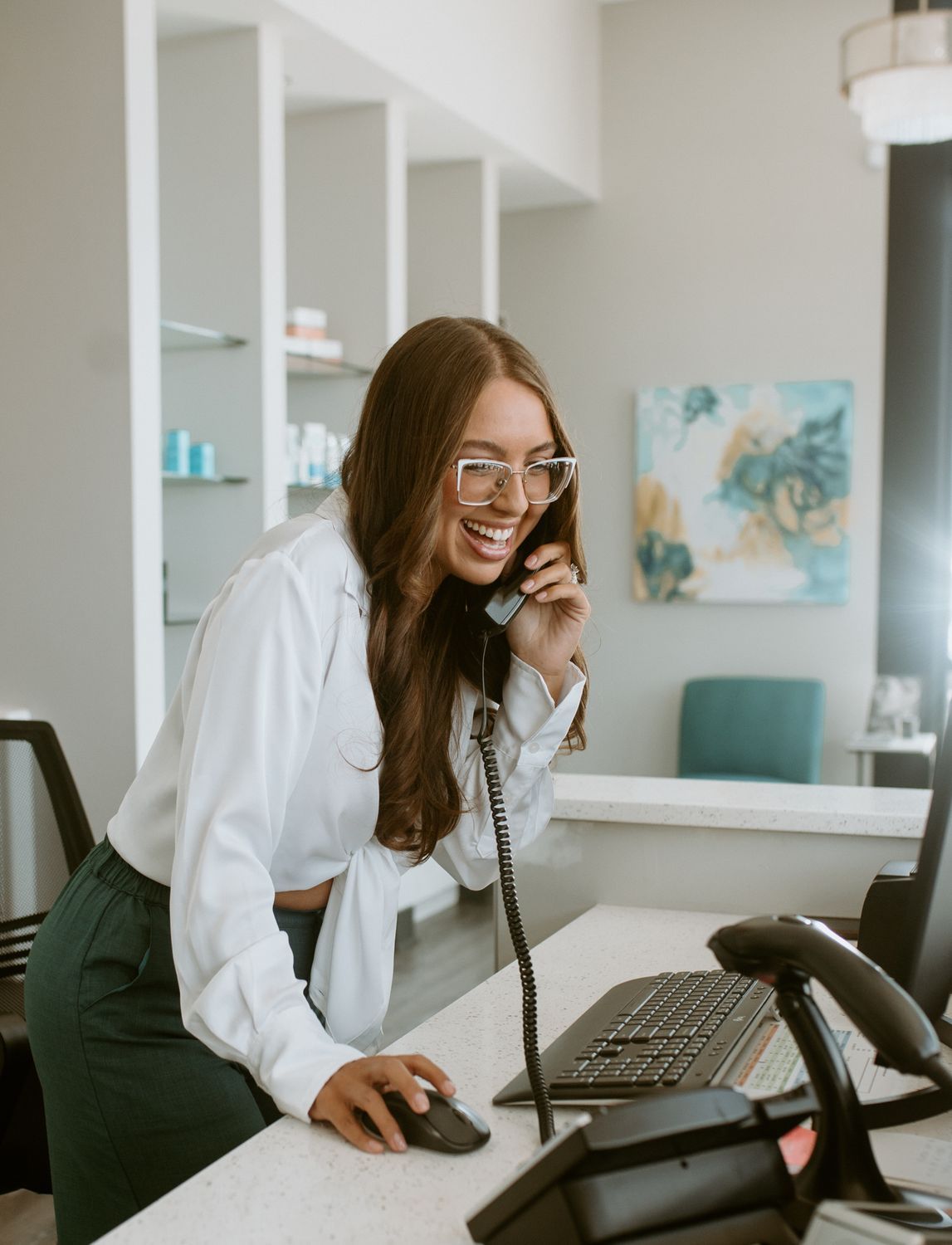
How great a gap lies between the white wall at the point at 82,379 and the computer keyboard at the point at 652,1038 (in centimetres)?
201

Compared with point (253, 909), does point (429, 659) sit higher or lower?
higher

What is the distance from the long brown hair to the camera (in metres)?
1.33

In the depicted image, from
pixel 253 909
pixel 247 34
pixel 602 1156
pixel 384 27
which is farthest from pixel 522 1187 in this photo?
pixel 384 27

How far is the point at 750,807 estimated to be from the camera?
1842 millimetres

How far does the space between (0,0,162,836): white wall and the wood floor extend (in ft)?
3.95

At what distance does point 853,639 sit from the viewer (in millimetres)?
5379

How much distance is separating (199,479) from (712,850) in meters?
2.27

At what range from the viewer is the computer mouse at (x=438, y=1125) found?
3.31 ft

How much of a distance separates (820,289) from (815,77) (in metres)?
0.90

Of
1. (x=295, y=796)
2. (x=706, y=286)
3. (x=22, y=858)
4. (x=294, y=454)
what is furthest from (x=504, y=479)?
(x=706, y=286)

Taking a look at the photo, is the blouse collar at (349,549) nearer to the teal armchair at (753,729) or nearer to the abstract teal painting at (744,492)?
the teal armchair at (753,729)

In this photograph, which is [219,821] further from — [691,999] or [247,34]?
[247,34]

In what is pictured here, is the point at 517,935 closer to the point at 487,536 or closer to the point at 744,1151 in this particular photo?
the point at 487,536

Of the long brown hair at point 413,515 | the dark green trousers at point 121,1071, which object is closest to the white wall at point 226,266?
the long brown hair at point 413,515
